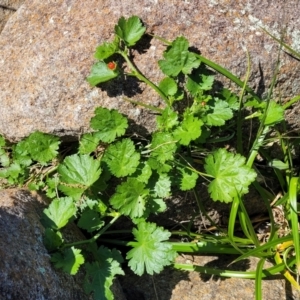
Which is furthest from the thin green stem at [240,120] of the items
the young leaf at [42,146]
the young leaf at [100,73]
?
the young leaf at [42,146]

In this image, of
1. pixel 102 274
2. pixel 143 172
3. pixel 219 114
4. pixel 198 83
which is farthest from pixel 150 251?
pixel 198 83

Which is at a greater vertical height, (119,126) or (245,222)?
(119,126)

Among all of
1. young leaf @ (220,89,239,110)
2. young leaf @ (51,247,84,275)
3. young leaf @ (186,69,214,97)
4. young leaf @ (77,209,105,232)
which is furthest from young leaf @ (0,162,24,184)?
young leaf @ (220,89,239,110)

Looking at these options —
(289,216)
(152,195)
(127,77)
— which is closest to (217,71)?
(127,77)

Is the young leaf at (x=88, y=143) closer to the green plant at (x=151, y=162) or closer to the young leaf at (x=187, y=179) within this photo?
the green plant at (x=151, y=162)

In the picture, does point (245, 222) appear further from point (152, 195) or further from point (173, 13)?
point (173, 13)

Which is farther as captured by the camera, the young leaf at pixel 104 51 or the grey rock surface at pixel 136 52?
the grey rock surface at pixel 136 52

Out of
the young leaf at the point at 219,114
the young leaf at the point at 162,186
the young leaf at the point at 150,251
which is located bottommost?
the young leaf at the point at 150,251
